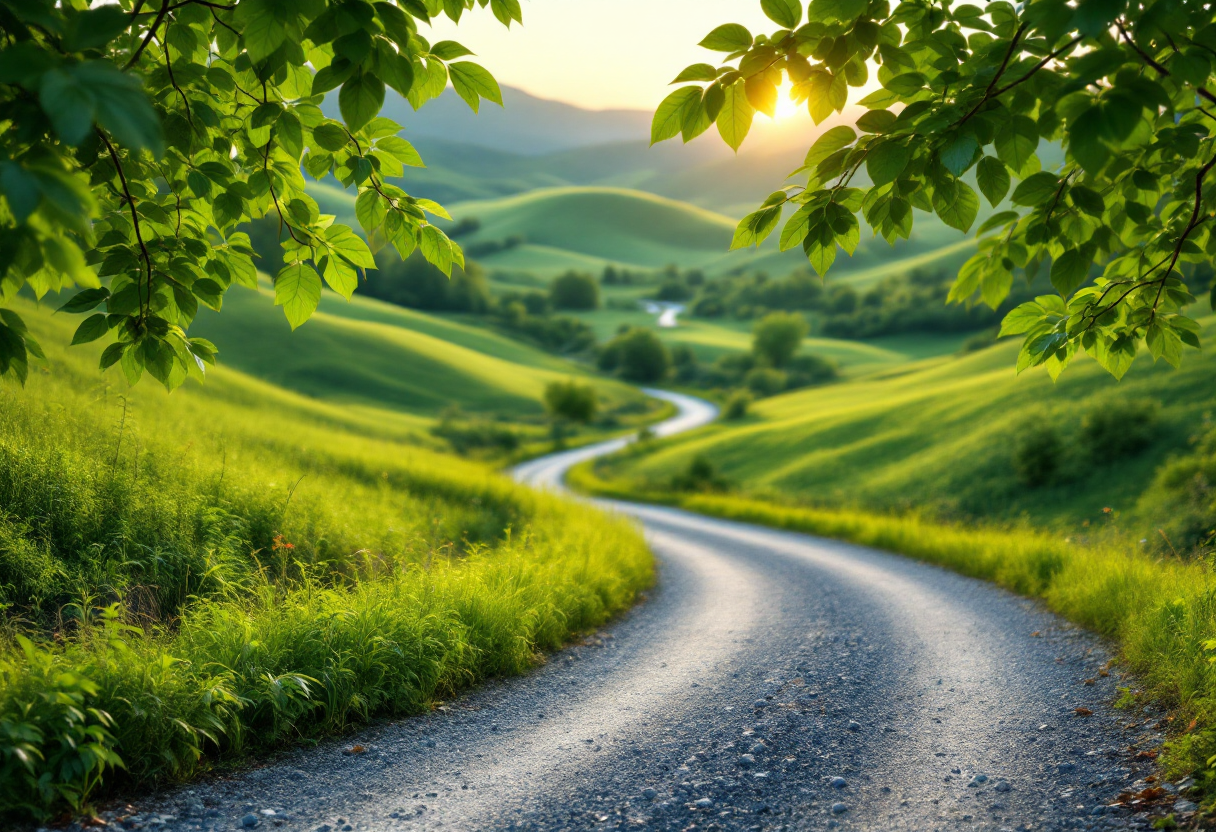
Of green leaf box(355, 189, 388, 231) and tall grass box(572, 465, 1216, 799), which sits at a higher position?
green leaf box(355, 189, 388, 231)

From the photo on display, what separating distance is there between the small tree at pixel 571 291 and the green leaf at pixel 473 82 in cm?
14122

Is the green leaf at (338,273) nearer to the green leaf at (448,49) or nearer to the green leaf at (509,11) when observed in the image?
the green leaf at (448,49)

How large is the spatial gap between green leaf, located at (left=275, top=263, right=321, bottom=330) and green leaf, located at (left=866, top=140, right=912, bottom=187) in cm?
263

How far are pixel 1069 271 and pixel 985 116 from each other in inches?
43.1

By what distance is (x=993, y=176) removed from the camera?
3.00m

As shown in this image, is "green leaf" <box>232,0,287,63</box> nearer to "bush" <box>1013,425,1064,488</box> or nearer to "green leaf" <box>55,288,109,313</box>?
"green leaf" <box>55,288,109,313</box>

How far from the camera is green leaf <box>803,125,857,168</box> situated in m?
2.93

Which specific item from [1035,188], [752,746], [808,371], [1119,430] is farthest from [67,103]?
[808,371]

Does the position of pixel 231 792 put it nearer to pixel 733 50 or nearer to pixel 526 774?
pixel 526 774

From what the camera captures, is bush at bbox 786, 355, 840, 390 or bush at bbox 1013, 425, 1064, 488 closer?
bush at bbox 1013, 425, 1064, 488

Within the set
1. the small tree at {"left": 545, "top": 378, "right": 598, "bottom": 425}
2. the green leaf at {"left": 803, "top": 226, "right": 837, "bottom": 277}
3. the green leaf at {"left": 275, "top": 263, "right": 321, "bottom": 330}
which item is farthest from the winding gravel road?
the small tree at {"left": 545, "top": 378, "right": 598, "bottom": 425}

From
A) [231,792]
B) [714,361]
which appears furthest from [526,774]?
[714,361]

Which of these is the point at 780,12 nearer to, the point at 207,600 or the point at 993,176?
the point at 993,176

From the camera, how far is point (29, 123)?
7.08ft
